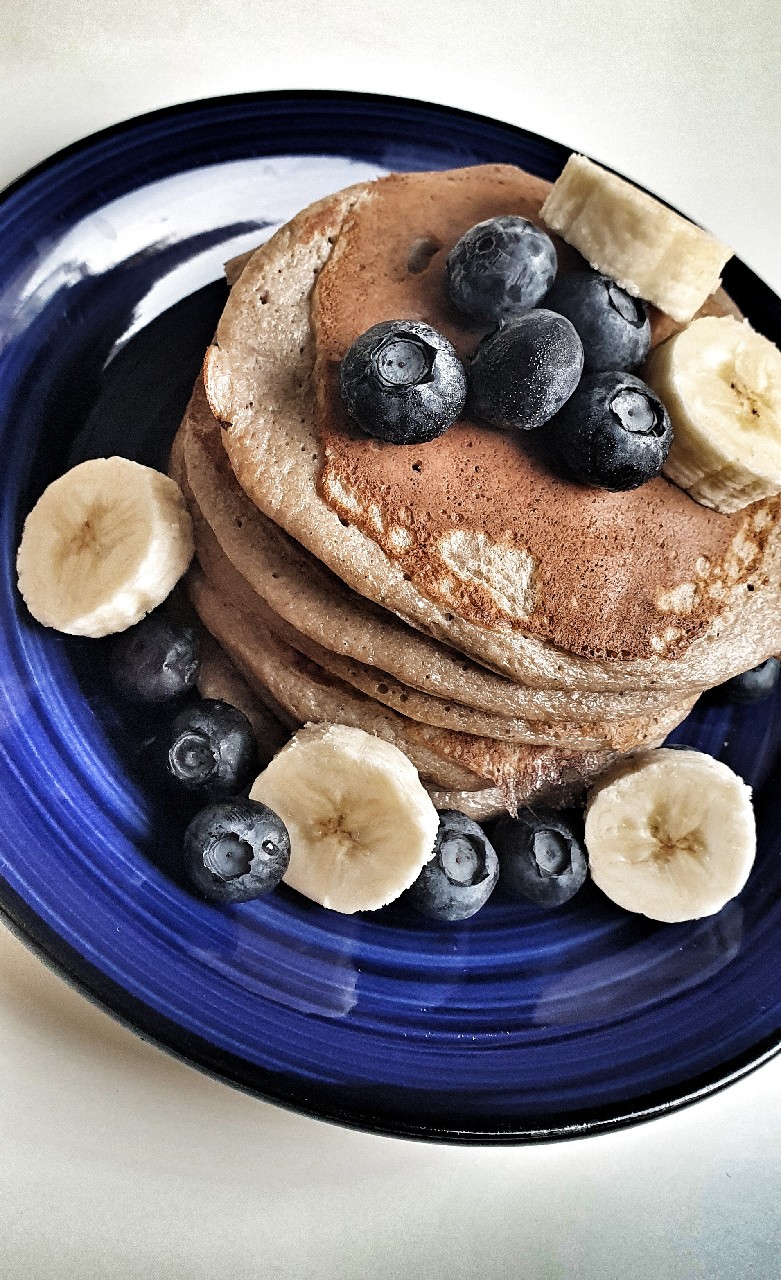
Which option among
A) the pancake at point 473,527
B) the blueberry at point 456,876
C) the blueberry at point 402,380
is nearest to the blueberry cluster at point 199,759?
the blueberry at point 456,876

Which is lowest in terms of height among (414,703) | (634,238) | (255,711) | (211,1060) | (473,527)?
(211,1060)

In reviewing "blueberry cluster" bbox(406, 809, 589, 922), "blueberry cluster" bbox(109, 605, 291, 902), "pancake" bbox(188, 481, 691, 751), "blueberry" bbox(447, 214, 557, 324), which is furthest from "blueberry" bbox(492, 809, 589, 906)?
"blueberry" bbox(447, 214, 557, 324)

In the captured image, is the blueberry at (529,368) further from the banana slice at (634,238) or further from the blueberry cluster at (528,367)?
the banana slice at (634,238)

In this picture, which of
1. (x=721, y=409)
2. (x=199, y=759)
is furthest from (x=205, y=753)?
(x=721, y=409)

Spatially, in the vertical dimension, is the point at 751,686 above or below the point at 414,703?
above

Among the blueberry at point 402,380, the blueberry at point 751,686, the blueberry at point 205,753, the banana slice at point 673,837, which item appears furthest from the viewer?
the blueberry at point 751,686

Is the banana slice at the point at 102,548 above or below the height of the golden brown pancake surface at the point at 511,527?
below

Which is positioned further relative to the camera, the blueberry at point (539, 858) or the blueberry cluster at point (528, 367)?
the blueberry at point (539, 858)

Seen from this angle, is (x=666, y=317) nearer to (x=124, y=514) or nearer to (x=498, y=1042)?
(x=124, y=514)

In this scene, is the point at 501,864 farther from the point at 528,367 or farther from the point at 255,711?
the point at 528,367
